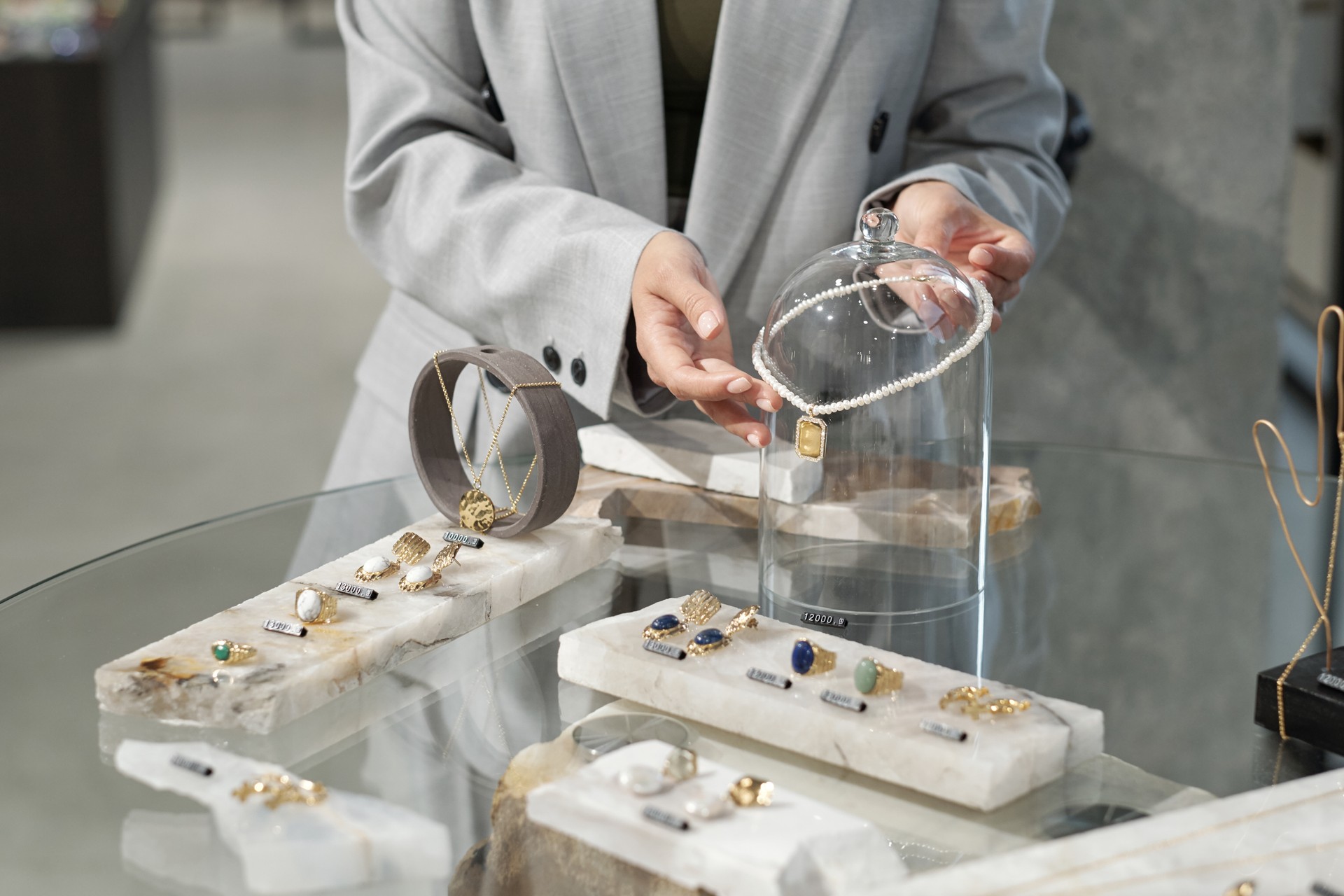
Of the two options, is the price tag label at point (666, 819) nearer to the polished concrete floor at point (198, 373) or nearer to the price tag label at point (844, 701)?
the price tag label at point (844, 701)

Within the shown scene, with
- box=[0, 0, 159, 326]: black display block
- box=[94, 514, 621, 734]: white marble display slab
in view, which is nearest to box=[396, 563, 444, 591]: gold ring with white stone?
box=[94, 514, 621, 734]: white marble display slab

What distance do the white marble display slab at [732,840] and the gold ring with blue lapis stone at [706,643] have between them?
0.44ft

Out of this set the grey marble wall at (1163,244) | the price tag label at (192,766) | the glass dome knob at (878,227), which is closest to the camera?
the price tag label at (192,766)

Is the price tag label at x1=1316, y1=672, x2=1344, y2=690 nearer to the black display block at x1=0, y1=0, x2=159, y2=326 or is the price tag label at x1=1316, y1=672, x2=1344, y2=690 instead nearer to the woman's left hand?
the woman's left hand

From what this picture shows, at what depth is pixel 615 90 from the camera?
127cm

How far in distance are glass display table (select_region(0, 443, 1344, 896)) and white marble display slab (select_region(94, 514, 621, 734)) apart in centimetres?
1

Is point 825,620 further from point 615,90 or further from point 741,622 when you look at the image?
point 615,90

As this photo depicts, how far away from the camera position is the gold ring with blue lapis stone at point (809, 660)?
0.79m

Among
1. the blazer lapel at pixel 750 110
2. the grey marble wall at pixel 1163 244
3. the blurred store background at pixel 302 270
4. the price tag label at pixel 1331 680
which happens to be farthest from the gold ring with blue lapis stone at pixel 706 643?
the grey marble wall at pixel 1163 244

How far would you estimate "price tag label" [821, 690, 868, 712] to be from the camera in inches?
29.2

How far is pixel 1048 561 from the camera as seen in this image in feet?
3.47

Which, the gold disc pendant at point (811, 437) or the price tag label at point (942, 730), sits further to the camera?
the gold disc pendant at point (811, 437)

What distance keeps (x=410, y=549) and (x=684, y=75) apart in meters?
0.62

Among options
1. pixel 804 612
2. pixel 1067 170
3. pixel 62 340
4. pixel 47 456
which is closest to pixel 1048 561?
pixel 804 612
